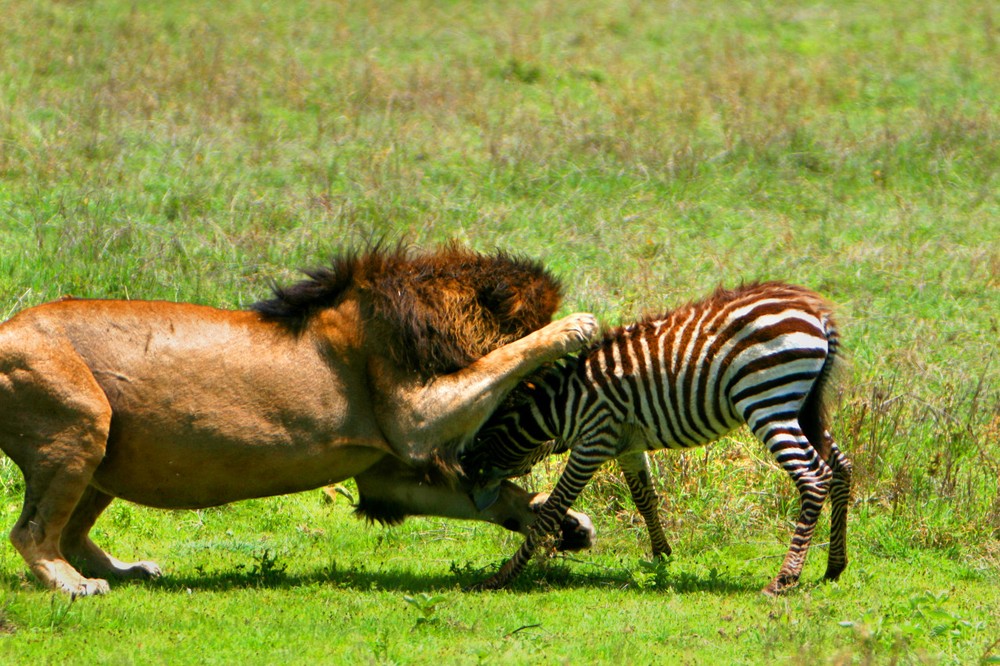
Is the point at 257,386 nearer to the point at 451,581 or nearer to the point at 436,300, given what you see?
the point at 436,300

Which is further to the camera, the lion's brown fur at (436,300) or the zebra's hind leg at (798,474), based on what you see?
the lion's brown fur at (436,300)

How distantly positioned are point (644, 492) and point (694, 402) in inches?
35.6

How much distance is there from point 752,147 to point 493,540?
8502mm

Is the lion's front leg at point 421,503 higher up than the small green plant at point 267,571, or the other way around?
the lion's front leg at point 421,503

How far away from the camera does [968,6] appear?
23.6m

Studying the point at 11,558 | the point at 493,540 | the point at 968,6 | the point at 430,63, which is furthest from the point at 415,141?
the point at 968,6

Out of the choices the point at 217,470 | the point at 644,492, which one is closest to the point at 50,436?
the point at 217,470

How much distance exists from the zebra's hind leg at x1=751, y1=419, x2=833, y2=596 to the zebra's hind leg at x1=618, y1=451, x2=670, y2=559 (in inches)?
37.5

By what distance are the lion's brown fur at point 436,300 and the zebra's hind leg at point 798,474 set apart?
150 cm

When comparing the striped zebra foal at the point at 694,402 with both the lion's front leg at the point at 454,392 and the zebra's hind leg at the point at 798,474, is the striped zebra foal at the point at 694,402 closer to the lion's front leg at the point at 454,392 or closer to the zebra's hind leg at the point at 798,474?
the zebra's hind leg at the point at 798,474

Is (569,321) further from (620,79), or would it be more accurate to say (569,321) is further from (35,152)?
(620,79)

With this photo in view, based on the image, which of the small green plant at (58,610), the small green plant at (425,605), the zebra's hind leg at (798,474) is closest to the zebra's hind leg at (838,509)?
the zebra's hind leg at (798,474)

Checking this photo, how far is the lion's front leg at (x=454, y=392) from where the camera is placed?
7.04 meters

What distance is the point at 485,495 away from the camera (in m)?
7.55
